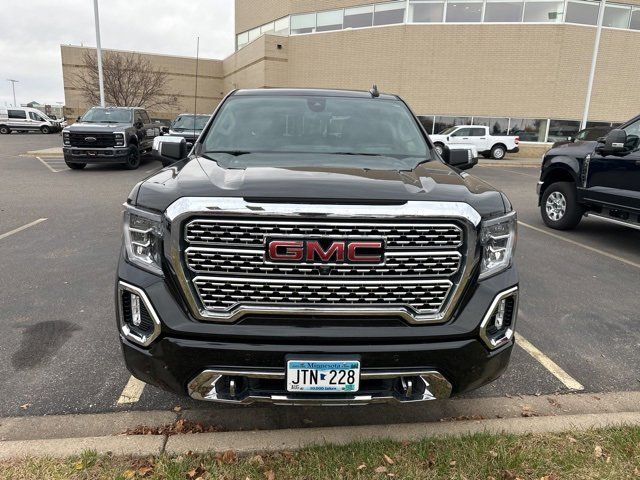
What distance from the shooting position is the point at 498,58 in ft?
88.3

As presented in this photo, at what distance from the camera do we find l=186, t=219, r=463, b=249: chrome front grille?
7.25 ft

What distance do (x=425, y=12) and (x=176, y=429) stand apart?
96.4 ft

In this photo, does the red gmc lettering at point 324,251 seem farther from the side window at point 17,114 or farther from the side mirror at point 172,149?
the side window at point 17,114

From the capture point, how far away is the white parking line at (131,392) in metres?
3.12

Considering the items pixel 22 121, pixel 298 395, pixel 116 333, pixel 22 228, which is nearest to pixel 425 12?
A: pixel 22 228

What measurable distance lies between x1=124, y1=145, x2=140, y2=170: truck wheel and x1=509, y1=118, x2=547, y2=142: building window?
2078 centimetres

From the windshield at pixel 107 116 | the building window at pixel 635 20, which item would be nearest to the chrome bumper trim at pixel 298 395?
the windshield at pixel 107 116

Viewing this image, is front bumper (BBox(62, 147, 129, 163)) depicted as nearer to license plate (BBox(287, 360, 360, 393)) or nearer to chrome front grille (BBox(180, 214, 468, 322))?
chrome front grille (BBox(180, 214, 468, 322))

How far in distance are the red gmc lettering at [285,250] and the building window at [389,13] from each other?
2927 centimetres

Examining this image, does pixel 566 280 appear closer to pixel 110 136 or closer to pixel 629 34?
pixel 110 136

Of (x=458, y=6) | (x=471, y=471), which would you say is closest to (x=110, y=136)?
(x=471, y=471)

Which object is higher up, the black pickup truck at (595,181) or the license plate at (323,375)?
the black pickup truck at (595,181)

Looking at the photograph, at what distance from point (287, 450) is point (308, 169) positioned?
1.54 metres

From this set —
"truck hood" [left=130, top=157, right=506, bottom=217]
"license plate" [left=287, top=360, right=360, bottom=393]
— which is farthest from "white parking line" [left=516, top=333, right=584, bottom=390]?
"license plate" [left=287, top=360, right=360, bottom=393]
